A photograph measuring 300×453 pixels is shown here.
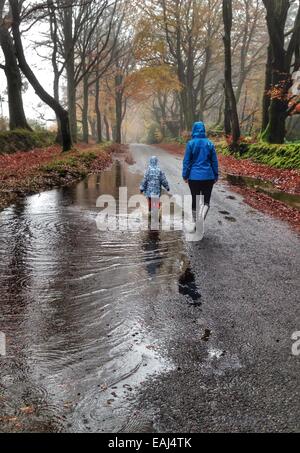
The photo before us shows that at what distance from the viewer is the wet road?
2826mm

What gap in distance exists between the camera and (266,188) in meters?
13.1

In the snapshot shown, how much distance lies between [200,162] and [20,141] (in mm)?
16744

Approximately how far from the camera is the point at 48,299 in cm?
469

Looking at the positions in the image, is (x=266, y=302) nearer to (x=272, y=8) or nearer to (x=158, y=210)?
(x=158, y=210)

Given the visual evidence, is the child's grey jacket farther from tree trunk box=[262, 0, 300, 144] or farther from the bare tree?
the bare tree

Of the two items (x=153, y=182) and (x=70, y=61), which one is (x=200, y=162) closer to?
(x=153, y=182)

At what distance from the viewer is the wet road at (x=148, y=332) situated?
2826 mm

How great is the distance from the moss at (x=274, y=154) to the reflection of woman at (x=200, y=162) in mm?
9014

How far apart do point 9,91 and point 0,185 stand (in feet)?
45.2

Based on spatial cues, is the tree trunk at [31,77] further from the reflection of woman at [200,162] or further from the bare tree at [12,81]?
the reflection of woman at [200,162]

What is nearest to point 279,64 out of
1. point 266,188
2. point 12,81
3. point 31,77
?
point 266,188

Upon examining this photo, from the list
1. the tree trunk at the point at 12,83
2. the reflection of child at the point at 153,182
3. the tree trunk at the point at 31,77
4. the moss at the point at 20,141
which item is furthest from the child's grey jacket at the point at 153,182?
the tree trunk at the point at 12,83
